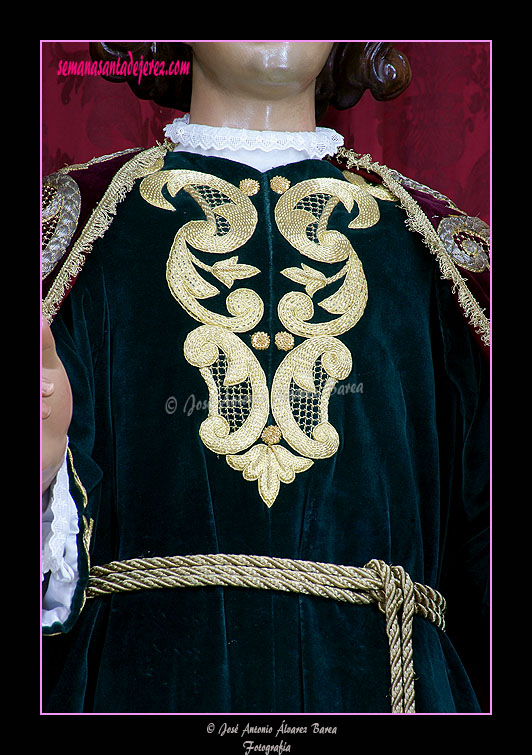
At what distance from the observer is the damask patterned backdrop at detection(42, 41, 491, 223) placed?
2312 millimetres

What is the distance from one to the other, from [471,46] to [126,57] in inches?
29.1

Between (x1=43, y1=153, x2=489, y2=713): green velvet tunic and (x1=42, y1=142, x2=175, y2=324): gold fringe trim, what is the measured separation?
2 cm

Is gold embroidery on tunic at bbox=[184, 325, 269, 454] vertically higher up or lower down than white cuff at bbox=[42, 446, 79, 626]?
higher up

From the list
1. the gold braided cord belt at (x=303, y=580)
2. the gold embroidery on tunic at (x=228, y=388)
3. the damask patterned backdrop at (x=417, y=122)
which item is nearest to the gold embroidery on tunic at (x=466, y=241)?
the gold embroidery on tunic at (x=228, y=388)

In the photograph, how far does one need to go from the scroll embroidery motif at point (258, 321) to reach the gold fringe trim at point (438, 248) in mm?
55

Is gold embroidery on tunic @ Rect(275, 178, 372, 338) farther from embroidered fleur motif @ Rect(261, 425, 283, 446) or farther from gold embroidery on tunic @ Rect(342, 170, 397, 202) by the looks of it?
embroidered fleur motif @ Rect(261, 425, 283, 446)

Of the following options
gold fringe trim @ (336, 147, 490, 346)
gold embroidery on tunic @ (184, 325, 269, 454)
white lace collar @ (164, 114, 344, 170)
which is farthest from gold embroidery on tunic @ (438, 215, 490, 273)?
gold embroidery on tunic @ (184, 325, 269, 454)

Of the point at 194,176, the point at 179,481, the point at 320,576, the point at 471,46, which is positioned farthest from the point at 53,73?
the point at 320,576

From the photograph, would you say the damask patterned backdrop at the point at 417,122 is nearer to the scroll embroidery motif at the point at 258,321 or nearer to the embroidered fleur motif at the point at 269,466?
the scroll embroidery motif at the point at 258,321

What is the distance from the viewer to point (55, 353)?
1.58m

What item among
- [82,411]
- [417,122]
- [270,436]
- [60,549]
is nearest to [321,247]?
[270,436]

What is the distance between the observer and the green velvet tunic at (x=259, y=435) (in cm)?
165

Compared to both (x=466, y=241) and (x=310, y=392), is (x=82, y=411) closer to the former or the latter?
(x=310, y=392)

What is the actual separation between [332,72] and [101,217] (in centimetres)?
47
